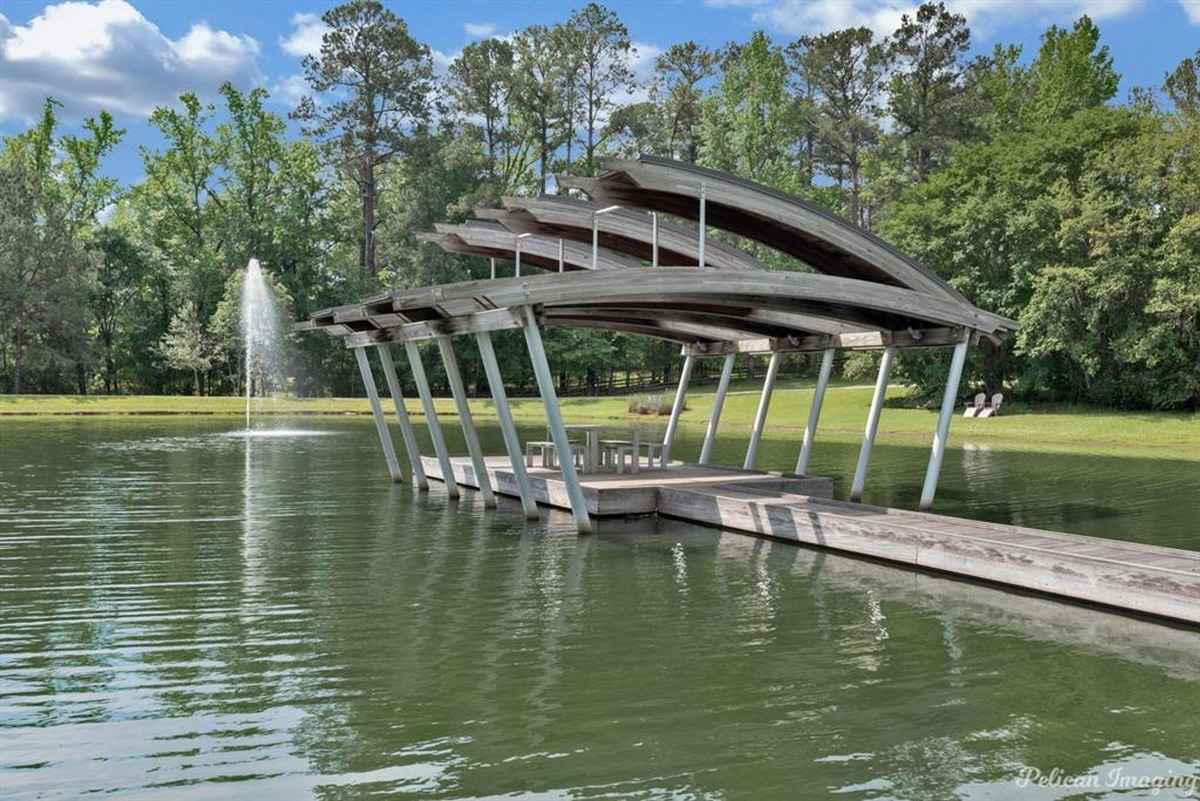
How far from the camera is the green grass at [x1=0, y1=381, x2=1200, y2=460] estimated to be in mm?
34062

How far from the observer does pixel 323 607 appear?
995 cm

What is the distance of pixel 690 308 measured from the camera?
16625 mm

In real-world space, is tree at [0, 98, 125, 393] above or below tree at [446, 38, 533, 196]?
below

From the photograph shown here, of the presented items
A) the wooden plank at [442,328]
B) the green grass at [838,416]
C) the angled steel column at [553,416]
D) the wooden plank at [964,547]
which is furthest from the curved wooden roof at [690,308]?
the green grass at [838,416]

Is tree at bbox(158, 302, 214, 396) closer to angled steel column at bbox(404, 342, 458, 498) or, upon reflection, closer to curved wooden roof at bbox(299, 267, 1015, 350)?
curved wooden roof at bbox(299, 267, 1015, 350)

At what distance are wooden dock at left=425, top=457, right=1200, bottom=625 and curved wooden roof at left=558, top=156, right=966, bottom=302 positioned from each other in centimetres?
380

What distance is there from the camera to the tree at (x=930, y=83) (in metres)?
60.0

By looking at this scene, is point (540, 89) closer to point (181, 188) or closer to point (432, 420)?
point (181, 188)

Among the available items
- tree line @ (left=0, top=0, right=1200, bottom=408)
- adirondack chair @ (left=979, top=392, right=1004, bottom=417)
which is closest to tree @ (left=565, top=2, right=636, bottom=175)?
tree line @ (left=0, top=0, right=1200, bottom=408)

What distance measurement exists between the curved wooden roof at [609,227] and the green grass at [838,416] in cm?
1890

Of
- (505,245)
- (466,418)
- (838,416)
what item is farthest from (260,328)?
(466,418)

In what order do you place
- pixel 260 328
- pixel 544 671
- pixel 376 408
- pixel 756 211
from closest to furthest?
1. pixel 544 671
2. pixel 756 211
3. pixel 376 408
4. pixel 260 328

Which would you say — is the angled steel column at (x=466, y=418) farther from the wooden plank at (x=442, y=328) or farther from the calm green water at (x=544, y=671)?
the calm green water at (x=544, y=671)

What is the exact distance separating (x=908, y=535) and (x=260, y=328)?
51.8 m
